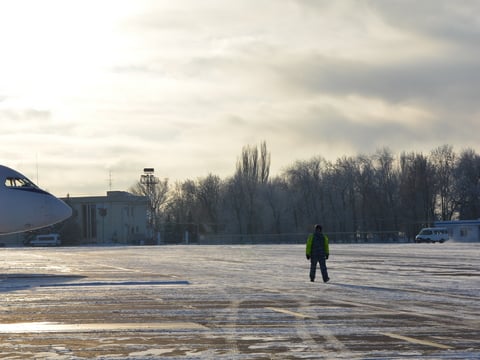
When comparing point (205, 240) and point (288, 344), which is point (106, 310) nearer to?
point (288, 344)

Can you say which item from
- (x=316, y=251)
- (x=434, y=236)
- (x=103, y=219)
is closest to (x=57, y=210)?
(x=316, y=251)

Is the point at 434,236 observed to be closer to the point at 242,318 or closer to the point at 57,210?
the point at 57,210

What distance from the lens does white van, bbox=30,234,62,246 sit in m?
111

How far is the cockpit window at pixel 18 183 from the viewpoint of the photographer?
33081 mm

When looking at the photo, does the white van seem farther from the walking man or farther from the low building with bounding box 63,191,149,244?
the walking man

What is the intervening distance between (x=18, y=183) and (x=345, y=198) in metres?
103

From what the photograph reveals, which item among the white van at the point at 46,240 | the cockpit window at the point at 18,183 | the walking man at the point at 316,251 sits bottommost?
the walking man at the point at 316,251

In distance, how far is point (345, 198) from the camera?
132750 millimetres

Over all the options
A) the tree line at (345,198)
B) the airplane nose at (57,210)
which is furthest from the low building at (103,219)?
the airplane nose at (57,210)

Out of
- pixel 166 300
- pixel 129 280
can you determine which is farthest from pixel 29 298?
pixel 129 280

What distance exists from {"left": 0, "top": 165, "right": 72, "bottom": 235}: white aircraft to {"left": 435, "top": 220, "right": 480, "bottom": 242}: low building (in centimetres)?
6414

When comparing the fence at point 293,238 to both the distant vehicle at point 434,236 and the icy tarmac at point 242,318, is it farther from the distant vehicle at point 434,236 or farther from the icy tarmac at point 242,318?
the icy tarmac at point 242,318

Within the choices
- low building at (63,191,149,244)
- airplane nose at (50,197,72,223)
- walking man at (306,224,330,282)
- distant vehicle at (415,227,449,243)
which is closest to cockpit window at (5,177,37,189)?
airplane nose at (50,197,72,223)

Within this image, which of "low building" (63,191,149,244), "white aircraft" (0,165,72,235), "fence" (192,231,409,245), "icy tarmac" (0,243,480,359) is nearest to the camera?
"icy tarmac" (0,243,480,359)
